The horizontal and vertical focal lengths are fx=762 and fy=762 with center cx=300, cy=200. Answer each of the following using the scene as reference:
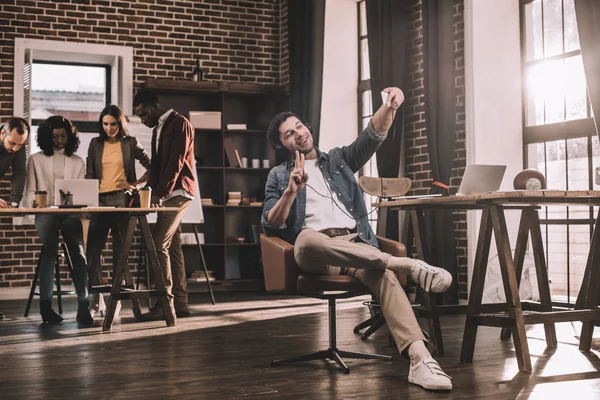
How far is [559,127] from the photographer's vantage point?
5.74 metres

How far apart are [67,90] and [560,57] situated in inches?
200

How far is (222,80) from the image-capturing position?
336 inches

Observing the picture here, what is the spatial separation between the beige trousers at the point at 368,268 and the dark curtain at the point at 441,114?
284 cm

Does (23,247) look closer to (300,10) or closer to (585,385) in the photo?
(300,10)

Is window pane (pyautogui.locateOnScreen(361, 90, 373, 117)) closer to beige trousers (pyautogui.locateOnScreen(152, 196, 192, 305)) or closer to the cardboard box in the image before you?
the cardboard box

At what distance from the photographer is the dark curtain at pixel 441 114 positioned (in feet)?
20.2

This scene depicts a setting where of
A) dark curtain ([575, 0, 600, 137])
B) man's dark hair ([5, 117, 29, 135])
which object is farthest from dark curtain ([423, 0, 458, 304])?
man's dark hair ([5, 117, 29, 135])

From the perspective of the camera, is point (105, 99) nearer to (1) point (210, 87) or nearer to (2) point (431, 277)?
(1) point (210, 87)

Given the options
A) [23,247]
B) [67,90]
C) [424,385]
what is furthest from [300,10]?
[424,385]

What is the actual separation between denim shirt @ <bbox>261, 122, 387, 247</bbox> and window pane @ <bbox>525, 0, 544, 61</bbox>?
111 inches

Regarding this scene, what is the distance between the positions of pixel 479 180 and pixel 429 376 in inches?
48.3

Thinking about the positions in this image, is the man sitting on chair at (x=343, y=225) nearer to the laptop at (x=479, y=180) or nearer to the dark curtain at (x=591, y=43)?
the laptop at (x=479, y=180)

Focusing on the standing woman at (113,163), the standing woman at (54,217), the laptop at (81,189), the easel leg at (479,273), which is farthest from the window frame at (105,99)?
the easel leg at (479,273)

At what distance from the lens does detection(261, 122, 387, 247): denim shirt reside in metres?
3.65
